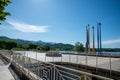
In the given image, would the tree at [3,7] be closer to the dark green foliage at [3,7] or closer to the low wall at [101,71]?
the dark green foliage at [3,7]

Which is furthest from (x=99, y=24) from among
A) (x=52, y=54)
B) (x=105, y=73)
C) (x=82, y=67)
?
(x=105, y=73)

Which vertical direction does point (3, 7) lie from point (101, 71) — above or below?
above

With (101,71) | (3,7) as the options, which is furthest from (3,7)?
(101,71)

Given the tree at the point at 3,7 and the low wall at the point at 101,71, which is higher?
the tree at the point at 3,7

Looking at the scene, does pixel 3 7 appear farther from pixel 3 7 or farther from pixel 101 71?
pixel 101 71

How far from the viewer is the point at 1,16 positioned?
7906 millimetres

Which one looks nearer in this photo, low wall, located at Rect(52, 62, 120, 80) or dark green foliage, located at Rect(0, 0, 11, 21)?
dark green foliage, located at Rect(0, 0, 11, 21)

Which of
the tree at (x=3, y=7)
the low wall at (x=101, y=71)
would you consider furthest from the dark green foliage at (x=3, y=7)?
the low wall at (x=101, y=71)

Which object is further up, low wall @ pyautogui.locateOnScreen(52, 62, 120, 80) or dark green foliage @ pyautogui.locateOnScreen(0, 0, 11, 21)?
dark green foliage @ pyautogui.locateOnScreen(0, 0, 11, 21)

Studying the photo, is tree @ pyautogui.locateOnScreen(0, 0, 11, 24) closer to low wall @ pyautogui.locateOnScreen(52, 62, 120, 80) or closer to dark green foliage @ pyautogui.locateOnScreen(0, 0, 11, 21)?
dark green foliage @ pyautogui.locateOnScreen(0, 0, 11, 21)

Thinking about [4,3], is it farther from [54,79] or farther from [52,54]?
[52,54]

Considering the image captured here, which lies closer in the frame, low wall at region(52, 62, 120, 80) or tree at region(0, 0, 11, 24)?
tree at region(0, 0, 11, 24)

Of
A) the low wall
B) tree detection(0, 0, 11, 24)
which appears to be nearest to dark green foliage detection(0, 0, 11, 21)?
tree detection(0, 0, 11, 24)

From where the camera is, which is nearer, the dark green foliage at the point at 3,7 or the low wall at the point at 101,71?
the dark green foliage at the point at 3,7
